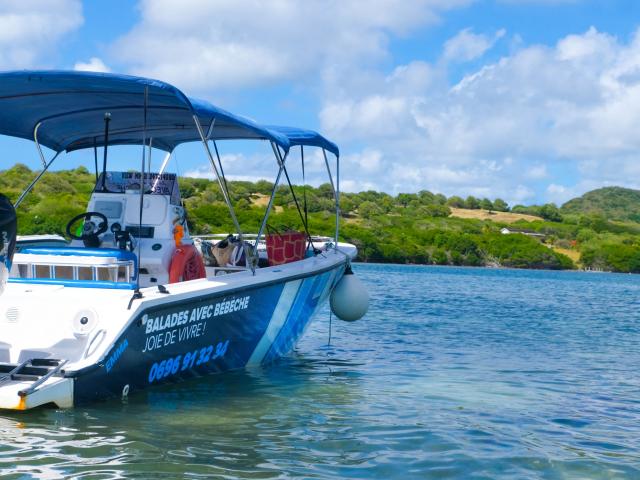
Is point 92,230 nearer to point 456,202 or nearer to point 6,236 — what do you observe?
point 6,236

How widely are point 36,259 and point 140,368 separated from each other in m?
1.38

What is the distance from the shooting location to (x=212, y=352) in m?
7.40

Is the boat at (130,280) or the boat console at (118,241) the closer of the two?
Answer: the boat at (130,280)

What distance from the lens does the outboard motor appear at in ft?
18.9

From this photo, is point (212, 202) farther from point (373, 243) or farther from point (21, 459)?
point (373, 243)

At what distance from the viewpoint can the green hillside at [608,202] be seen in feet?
451

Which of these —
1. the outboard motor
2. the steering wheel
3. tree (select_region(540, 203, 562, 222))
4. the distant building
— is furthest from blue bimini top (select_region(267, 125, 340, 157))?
tree (select_region(540, 203, 562, 222))

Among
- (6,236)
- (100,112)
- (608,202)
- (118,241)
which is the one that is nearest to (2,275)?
(6,236)

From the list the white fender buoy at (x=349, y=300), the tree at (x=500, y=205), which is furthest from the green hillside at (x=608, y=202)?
the white fender buoy at (x=349, y=300)

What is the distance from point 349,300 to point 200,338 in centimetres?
347

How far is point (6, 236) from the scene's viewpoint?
5824 millimetres

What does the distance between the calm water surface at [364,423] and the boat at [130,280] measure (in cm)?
27

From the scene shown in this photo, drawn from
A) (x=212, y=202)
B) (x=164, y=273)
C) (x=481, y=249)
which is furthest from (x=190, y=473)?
(x=481, y=249)

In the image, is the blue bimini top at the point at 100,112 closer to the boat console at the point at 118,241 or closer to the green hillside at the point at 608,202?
the boat console at the point at 118,241
